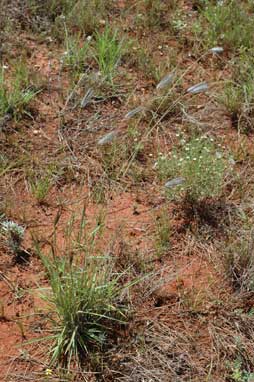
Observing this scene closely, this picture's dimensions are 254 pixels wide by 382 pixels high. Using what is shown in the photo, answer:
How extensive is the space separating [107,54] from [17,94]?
0.75 meters

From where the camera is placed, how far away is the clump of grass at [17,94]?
3795 millimetres

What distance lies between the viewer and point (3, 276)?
3.06m

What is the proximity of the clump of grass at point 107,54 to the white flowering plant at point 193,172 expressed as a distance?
86 cm

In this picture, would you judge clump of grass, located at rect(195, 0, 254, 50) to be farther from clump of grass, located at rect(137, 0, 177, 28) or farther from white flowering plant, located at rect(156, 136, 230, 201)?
white flowering plant, located at rect(156, 136, 230, 201)

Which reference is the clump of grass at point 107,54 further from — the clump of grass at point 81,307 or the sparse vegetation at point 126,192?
the clump of grass at point 81,307

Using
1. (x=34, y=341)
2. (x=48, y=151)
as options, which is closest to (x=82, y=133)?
(x=48, y=151)

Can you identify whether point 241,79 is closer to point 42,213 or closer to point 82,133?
point 82,133

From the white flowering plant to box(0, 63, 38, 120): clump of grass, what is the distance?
3.13 feet

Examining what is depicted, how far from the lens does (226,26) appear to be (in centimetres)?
461

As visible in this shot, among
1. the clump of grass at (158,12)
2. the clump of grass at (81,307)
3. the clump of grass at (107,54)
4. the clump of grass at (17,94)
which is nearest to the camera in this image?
the clump of grass at (81,307)

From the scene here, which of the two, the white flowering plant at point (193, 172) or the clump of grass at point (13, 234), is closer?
the clump of grass at point (13, 234)

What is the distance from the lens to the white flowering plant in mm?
3420

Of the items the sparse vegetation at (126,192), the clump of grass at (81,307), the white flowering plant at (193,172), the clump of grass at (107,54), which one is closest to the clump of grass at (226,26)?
the sparse vegetation at (126,192)

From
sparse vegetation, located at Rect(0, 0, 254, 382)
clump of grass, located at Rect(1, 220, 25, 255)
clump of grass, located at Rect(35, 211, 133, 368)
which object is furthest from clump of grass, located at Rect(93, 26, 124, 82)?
clump of grass, located at Rect(35, 211, 133, 368)
